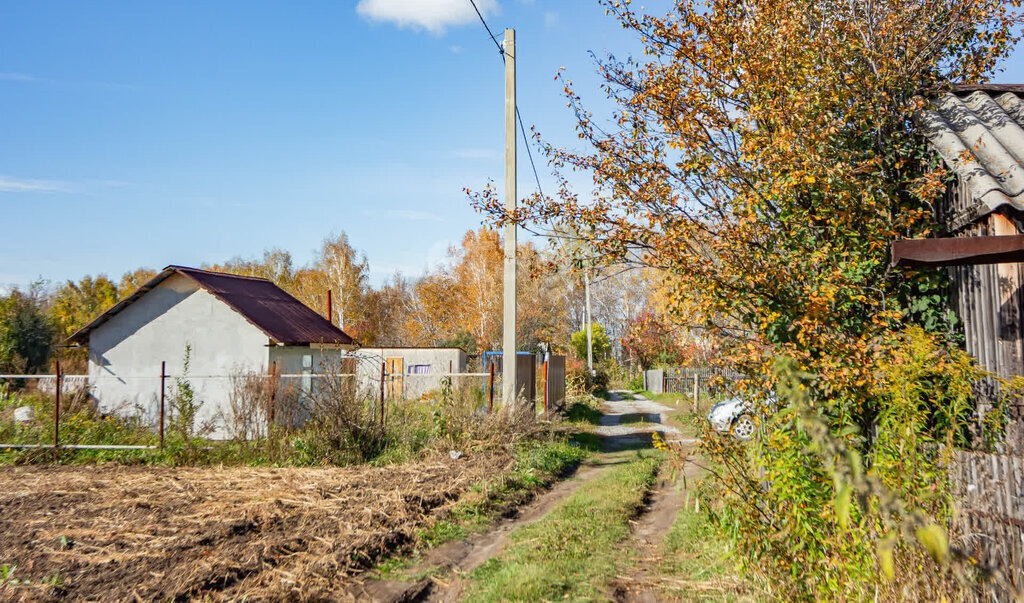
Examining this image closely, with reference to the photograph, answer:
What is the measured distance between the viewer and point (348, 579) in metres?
5.55

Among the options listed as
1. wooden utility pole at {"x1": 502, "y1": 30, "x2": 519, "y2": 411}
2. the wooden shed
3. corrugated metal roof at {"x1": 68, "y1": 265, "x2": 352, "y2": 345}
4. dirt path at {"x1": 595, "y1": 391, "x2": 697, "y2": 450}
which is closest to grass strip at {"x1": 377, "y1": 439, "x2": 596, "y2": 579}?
wooden utility pole at {"x1": 502, "y1": 30, "x2": 519, "y2": 411}

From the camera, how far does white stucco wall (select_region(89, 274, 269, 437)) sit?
56.7 ft

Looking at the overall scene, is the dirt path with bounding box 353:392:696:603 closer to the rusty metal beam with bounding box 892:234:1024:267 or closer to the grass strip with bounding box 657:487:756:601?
the grass strip with bounding box 657:487:756:601

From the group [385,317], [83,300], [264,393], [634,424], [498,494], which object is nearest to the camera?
[498,494]

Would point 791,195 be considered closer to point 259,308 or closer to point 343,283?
point 259,308

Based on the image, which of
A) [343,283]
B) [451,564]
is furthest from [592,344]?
[451,564]

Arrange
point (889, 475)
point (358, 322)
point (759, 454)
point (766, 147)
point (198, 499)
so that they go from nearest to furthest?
1. point (889, 475)
2. point (759, 454)
3. point (766, 147)
4. point (198, 499)
5. point (358, 322)

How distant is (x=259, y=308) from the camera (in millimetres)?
18234

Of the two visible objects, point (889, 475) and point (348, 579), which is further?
point (348, 579)

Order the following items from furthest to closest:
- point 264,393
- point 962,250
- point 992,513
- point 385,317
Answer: point 385,317, point 264,393, point 962,250, point 992,513

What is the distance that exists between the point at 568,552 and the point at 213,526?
3669 millimetres

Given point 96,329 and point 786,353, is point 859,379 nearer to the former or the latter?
point 786,353

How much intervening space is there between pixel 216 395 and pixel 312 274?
116 ft

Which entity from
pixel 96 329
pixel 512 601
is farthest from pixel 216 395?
pixel 512 601
